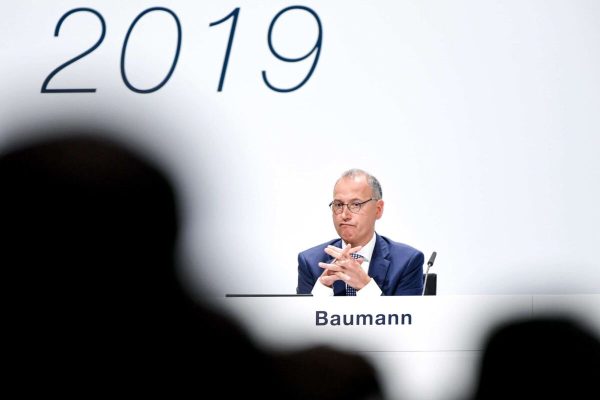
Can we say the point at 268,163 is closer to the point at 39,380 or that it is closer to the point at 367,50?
the point at 367,50

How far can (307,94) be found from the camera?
7.47 ft

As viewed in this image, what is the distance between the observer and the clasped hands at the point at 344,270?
7.23 feet

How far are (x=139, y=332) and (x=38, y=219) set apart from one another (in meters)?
0.10

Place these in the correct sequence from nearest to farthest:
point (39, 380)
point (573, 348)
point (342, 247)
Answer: point (39, 380) → point (573, 348) → point (342, 247)

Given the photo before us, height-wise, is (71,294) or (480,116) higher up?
(480,116)

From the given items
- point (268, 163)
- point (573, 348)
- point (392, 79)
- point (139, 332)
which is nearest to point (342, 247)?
point (268, 163)

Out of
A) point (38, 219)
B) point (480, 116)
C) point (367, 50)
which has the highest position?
point (367, 50)

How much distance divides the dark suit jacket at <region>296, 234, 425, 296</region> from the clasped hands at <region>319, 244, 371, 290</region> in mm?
13

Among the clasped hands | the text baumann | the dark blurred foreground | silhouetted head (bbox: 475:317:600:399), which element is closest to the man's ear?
the clasped hands

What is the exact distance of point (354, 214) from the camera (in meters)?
2.24

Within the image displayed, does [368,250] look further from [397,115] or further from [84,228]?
[84,228]

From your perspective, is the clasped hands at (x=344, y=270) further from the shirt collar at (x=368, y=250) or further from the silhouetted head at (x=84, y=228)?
the silhouetted head at (x=84, y=228)

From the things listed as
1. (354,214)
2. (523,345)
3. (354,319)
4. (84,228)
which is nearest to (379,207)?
(354,214)

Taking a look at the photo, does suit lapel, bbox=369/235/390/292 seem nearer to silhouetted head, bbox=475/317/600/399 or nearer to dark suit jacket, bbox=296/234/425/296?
dark suit jacket, bbox=296/234/425/296
